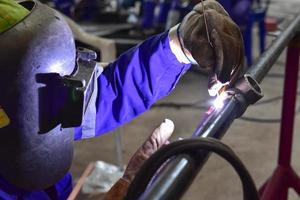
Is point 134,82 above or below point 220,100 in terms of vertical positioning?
below

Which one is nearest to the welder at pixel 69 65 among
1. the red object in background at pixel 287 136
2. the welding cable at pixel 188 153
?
the welding cable at pixel 188 153

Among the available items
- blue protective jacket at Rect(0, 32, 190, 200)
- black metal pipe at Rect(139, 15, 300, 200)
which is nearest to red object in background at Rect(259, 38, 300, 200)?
black metal pipe at Rect(139, 15, 300, 200)

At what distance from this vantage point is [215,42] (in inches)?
37.9

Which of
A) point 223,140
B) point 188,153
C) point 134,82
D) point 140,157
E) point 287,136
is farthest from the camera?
point 223,140

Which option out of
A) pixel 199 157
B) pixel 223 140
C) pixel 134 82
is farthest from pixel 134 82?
pixel 223 140

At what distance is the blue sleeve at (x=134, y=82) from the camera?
122cm

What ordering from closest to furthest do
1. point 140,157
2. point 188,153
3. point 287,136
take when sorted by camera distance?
point 188,153, point 140,157, point 287,136

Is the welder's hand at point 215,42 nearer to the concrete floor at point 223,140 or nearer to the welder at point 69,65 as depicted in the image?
the welder at point 69,65

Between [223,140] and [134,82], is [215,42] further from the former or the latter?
[223,140]

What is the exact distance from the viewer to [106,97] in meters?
1.24

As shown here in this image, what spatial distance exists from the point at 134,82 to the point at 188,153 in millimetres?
634

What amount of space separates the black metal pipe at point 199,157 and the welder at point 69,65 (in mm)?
102

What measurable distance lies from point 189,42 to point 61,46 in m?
0.29

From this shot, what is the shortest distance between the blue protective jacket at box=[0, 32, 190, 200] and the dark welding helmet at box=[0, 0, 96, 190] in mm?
256
